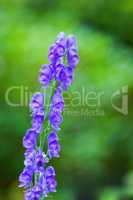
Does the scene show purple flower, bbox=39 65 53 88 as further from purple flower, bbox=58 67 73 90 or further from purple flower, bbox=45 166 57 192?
purple flower, bbox=45 166 57 192

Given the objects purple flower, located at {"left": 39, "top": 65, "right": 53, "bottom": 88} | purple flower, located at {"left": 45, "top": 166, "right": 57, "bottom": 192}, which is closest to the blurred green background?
purple flower, located at {"left": 45, "top": 166, "right": 57, "bottom": 192}

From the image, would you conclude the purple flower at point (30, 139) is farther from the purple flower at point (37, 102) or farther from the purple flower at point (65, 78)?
the purple flower at point (65, 78)

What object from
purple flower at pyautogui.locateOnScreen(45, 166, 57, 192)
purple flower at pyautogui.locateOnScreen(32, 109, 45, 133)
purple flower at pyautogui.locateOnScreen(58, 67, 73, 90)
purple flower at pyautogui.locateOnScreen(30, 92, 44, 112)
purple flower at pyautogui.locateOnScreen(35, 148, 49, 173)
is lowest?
purple flower at pyautogui.locateOnScreen(45, 166, 57, 192)

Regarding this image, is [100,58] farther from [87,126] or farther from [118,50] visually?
A: [87,126]

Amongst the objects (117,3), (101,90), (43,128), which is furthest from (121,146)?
(43,128)

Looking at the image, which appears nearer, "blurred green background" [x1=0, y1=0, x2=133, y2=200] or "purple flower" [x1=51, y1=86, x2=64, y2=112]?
"purple flower" [x1=51, y1=86, x2=64, y2=112]

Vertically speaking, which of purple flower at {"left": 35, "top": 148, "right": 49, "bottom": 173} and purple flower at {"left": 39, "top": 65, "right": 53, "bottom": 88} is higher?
purple flower at {"left": 39, "top": 65, "right": 53, "bottom": 88}

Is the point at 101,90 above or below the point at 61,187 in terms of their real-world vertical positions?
above
